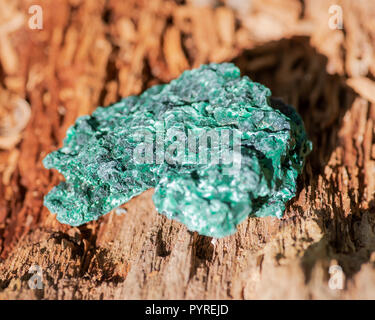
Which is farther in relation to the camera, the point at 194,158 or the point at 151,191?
the point at 151,191

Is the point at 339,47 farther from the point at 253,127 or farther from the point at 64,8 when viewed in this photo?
the point at 64,8

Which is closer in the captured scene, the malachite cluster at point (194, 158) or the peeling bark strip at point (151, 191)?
the malachite cluster at point (194, 158)

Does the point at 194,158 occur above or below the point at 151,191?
below

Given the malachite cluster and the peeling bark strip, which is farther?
the peeling bark strip

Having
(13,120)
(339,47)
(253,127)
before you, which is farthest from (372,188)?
(13,120)
